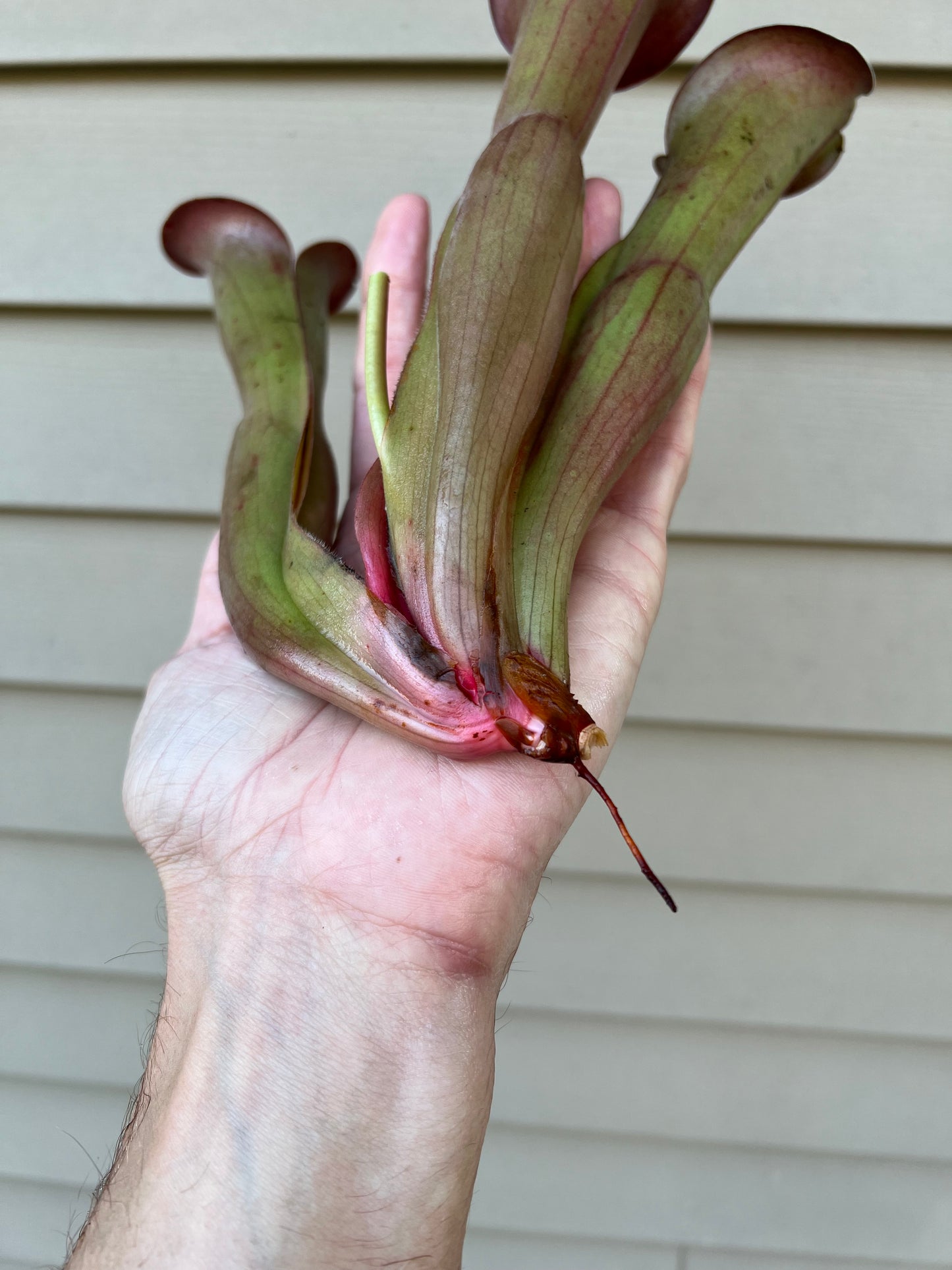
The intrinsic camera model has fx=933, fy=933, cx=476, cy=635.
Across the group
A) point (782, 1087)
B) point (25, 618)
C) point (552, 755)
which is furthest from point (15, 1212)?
point (552, 755)

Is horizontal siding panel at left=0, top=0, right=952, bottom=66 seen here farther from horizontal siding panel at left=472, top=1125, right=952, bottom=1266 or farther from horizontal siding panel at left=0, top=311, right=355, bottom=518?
horizontal siding panel at left=472, top=1125, right=952, bottom=1266

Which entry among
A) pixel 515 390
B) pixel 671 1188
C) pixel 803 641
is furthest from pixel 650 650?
pixel 671 1188

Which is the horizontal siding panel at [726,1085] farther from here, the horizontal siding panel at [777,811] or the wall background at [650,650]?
the horizontal siding panel at [777,811]

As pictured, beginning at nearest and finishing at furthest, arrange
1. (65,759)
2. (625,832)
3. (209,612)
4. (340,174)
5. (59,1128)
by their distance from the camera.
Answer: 1. (625,832)
2. (209,612)
3. (340,174)
4. (65,759)
5. (59,1128)

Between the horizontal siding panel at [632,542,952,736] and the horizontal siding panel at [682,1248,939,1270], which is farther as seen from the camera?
the horizontal siding panel at [682,1248,939,1270]

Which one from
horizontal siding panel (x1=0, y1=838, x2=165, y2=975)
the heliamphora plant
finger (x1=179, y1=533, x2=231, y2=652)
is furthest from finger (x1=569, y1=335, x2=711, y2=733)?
horizontal siding panel (x1=0, y1=838, x2=165, y2=975)

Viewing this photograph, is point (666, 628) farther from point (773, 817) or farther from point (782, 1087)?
point (782, 1087)

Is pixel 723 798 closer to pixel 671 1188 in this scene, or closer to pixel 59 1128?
pixel 671 1188
